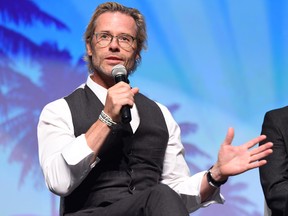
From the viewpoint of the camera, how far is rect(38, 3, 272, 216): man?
73.6 inches

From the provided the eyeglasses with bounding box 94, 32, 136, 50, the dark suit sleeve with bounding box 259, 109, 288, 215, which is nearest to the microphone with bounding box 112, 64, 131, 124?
the eyeglasses with bounding box 94, 32, 136, 50

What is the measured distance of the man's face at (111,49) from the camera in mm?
2256

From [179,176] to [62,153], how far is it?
1.76 ft

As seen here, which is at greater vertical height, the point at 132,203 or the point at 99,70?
the point at 99,70

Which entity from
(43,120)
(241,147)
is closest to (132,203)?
(241,147)

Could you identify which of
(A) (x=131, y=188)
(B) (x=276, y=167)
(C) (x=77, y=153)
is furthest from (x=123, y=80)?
(B) (x=276, y=167)

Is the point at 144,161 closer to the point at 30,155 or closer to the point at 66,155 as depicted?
the point at 66,155

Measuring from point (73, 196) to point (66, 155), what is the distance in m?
0.22

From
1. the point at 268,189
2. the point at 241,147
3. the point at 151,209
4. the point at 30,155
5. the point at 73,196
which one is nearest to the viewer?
the point at 151,209

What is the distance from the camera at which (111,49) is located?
225 centimetres

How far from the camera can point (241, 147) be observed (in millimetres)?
1919

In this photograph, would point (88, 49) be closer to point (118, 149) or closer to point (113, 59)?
point (113, 59)

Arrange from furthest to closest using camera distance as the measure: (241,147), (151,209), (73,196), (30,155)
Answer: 1. (30,155)
2. (73,196)
3. (241,147)
4. (151,209)

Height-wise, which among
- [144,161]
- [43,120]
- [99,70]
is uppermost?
[99,70]
